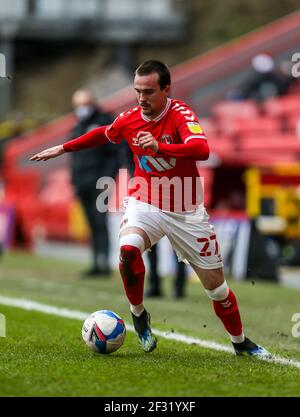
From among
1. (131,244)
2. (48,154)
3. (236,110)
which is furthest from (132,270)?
(236,110)

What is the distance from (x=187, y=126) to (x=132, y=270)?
Answer: 3.14 feet

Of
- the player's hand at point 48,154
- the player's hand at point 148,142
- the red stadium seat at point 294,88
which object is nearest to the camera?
the player's hand at point 148,142

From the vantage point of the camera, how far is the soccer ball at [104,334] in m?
6.69

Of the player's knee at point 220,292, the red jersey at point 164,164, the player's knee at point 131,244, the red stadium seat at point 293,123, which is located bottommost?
the player's knee at point 220,292

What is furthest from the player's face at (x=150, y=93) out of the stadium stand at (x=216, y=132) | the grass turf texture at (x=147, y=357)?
the stadium stand at (x=216, y=132)

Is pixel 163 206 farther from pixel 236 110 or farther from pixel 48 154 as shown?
pixel 236 110

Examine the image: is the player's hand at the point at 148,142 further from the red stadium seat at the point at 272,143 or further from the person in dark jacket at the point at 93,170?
the red stadium seat at the point at 272,143

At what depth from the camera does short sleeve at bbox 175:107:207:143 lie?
646cm

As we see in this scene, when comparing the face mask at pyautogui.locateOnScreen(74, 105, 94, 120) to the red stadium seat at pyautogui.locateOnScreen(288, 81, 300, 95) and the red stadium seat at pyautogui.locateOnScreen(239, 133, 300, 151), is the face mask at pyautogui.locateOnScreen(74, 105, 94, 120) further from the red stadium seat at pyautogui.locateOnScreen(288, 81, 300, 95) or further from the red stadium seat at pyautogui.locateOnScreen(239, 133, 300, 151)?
the red stadium seat at pyautogui.locateOnScreen(288, 81, 300, 95)

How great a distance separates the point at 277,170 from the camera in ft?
51.4

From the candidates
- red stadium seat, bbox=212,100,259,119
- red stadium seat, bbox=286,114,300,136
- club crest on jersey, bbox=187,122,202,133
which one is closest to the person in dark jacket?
club crest on jersey, bbox=187,122,202,133

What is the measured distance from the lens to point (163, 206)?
6836 mm

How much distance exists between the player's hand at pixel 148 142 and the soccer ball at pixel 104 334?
48.4 inches

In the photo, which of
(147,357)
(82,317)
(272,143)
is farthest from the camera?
(272,143)
